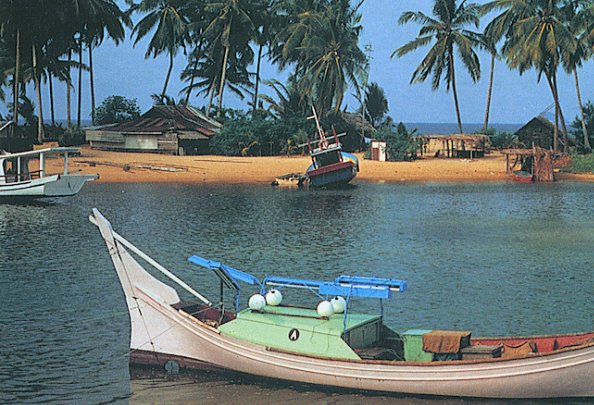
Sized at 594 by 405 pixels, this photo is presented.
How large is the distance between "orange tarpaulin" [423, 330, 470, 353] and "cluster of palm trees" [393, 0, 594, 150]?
4666 centimetres

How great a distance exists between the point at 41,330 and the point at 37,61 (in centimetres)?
5244

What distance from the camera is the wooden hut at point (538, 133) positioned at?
68.7 metres

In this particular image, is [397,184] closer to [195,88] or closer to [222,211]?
[222,211]

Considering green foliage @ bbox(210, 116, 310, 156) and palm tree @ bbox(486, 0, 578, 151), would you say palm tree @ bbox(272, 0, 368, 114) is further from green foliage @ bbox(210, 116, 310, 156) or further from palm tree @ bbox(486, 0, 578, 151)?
palm tree @ bbox(486, 0, 578, 151)

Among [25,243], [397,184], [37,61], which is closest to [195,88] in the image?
[37,61]

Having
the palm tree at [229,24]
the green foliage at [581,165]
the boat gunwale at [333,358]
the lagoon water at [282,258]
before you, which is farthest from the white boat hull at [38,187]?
the green foliage at [581,165]

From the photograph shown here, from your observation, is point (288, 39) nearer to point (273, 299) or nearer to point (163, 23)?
point (163, 23)

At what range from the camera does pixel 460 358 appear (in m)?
15.4

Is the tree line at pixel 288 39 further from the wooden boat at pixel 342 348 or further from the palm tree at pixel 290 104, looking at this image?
the wooden boat at pixel 342 348

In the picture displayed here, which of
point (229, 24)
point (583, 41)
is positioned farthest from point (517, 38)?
point (229, 24)

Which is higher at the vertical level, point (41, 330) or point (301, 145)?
point (301, 145)

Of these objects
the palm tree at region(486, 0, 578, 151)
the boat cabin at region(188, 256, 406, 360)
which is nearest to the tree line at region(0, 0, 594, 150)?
the palm tree at region(486, 0, 578, 151)

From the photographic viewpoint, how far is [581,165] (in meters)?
59.1

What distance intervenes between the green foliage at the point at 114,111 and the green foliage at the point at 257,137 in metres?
12.0
